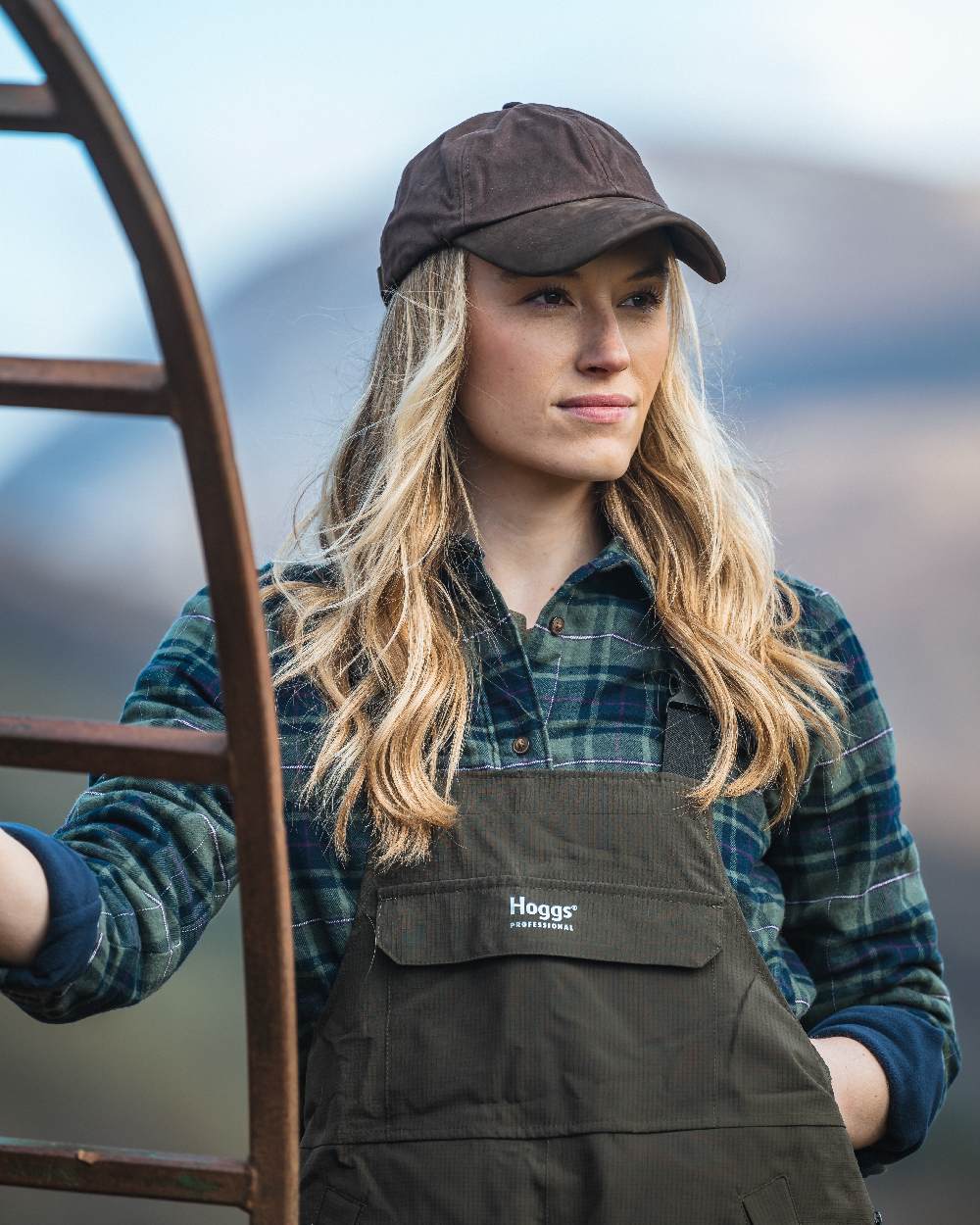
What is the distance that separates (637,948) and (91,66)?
820 mm

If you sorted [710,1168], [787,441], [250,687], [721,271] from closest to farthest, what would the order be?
1. [250,687]
2. [710,1168]
3. [721,271]
4. [787,441]

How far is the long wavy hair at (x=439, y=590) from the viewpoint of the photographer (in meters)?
1.33

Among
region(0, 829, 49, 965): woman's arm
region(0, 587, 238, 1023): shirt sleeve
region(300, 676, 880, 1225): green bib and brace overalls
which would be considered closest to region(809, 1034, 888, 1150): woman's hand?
region(300, 676, 880, 1225): green bib and brace overalls

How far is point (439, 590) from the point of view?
1448 mm

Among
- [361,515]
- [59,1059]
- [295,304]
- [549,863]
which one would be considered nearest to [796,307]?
[295,304]

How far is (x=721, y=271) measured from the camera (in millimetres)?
1439

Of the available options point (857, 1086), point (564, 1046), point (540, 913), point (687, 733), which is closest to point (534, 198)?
point (687, 733)

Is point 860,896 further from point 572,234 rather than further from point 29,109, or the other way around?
point 29,109

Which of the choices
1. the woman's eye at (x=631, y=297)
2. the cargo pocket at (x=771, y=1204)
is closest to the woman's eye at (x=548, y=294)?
the woman's eye at (x=631, y=297)

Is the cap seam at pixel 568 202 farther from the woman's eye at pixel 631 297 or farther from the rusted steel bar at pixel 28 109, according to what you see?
the rusted steel bar at pixel 28 109

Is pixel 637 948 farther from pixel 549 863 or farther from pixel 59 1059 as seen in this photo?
pixel 59 1059

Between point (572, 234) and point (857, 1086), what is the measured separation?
0.81 m

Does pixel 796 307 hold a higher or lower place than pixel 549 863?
higher

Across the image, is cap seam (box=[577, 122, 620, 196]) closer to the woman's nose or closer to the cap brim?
the cap brim
